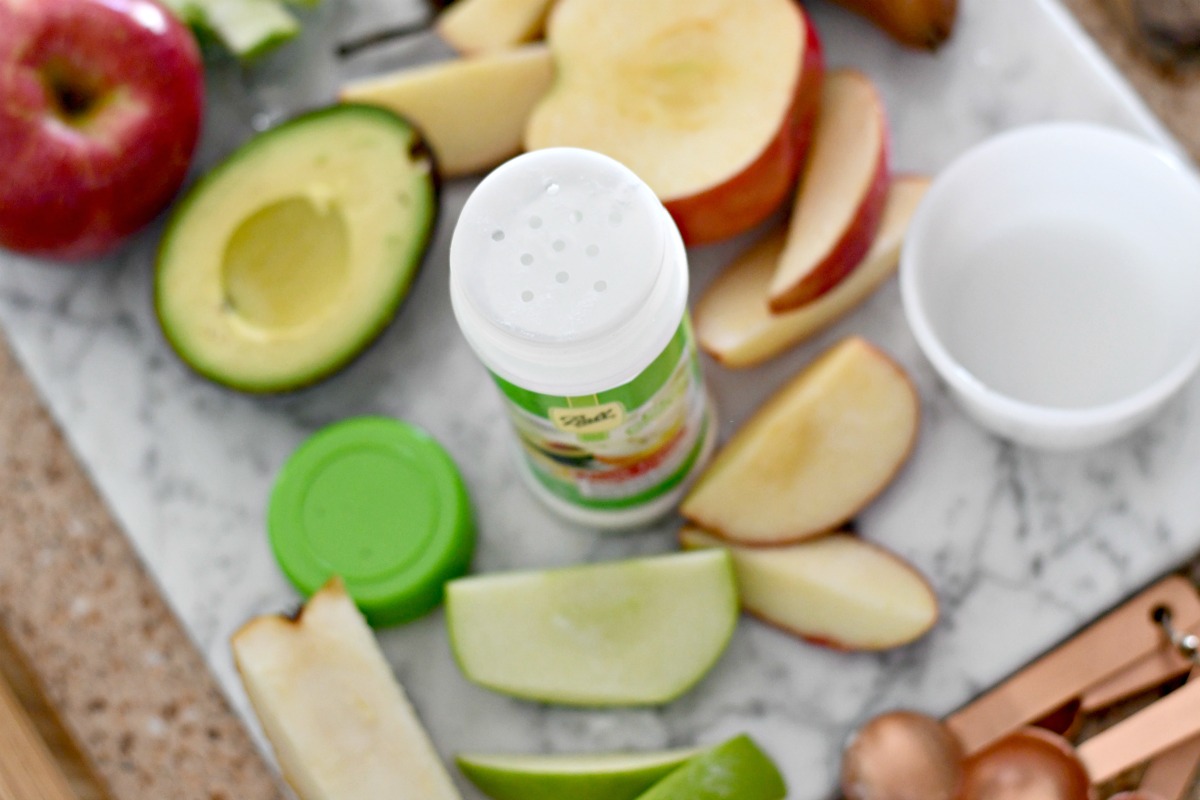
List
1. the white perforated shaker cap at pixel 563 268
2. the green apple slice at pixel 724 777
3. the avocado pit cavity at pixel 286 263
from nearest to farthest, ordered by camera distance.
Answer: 1. the white perforated shaker cap at pixel 563 268
2. the green apple slice at pixel 724 777
3. the avocado pit cavity at pixel 286 263

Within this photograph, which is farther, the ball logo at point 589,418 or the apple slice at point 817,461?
the apple slice at point 817,461

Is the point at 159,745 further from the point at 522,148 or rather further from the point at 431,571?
the point at 522,148

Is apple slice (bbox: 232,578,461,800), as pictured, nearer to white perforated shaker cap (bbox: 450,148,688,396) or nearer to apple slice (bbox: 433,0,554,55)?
white perforated shaker cap (bbox: 450,148,688,396)

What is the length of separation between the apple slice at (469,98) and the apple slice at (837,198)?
7.2 inches

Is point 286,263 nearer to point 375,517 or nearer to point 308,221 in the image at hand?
point 308,221

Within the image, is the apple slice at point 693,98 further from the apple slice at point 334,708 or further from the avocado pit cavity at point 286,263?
the apple slice at point 334,708

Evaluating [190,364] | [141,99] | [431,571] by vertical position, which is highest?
[141,99]

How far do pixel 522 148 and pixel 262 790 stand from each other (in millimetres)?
443

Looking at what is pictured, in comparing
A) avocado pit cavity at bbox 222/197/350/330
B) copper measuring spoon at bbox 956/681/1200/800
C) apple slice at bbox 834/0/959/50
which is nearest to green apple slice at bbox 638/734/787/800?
copper measuring spoon at bbox 956/681/1200/800

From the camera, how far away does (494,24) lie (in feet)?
2.49

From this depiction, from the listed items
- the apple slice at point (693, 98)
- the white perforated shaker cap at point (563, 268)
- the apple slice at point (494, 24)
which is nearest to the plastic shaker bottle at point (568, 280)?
the white perforated shaker cap at point (563, 268)

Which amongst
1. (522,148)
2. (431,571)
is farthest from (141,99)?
(431,571)

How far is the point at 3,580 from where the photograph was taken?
29.6 inches

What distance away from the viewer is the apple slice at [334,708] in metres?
0.63
